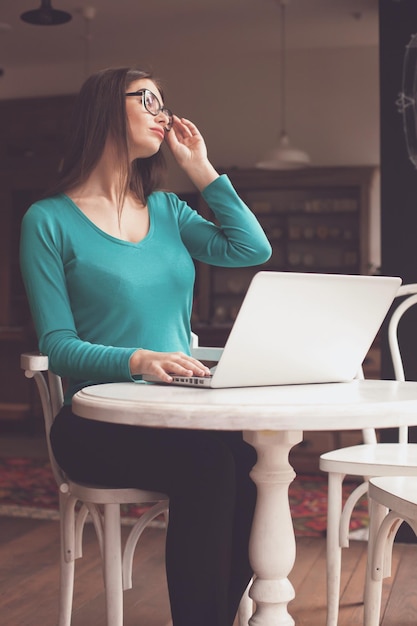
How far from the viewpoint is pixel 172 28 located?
7105 millimetres

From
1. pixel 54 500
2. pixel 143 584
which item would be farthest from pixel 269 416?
pixel 54 500

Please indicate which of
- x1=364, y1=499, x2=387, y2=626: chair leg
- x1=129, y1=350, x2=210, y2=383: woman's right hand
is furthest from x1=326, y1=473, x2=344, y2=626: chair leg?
x1=129, y1=350, x2=210, y2=383: woman's right hand

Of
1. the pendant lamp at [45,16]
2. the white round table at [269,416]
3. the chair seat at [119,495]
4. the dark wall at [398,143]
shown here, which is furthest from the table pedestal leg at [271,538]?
the pendant lamp at [45,16]

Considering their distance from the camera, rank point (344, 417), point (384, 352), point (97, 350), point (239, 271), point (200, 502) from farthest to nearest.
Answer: point (239, 271) < point (384, 352) < point (97, 350) < point (200, 502) < point (344, 417)

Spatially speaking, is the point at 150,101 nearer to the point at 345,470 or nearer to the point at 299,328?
the point at 299,328

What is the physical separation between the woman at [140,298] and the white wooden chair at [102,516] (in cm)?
4

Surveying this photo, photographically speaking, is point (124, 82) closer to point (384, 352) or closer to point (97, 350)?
point (97, 350)

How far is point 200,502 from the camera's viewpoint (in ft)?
4.97

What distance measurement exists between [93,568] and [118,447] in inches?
55.2

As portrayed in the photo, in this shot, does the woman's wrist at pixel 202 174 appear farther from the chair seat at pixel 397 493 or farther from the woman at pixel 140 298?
the chair seat at pixel 397 493

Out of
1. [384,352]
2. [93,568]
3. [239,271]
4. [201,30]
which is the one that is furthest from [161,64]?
[93,568]

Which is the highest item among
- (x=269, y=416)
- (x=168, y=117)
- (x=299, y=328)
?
(x=168, y=117)

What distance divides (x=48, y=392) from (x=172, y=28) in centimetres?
570

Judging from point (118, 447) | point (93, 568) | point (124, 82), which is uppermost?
point (124, 82)
